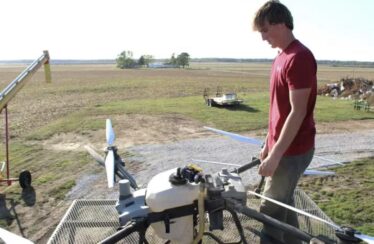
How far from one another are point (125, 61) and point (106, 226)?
360ft

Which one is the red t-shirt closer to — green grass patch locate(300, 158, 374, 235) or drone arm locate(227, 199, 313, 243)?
drone arm locate(227, 199, 313, 243)

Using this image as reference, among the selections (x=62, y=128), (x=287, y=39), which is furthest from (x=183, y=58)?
(x=287, y=39)

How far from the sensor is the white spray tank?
7.94 ft

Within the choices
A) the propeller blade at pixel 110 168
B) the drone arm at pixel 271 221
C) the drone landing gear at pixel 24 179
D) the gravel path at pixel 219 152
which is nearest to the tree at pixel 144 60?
the gravel path at pixel 219 152

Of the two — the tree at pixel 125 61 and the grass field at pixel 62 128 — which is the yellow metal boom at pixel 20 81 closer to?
the grass field at pixel 62 128

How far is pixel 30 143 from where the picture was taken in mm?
11305

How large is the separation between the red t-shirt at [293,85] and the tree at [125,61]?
111 m

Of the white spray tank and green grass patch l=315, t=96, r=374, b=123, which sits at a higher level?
the white spray tank

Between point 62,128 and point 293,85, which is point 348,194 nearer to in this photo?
point 293,85

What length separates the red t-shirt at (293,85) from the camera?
2.58 m

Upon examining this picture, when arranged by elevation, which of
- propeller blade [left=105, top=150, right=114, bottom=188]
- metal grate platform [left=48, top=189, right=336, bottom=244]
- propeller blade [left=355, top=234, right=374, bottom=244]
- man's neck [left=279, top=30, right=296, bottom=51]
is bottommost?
metal grate platform [left=48, top=189, right=336, bottom=244]

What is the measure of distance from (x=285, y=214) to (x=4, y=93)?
533 centimetres

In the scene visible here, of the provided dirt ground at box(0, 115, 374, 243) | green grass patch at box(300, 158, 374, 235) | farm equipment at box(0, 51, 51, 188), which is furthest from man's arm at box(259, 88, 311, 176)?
farm equipment at box(0, 51, 51, 188)

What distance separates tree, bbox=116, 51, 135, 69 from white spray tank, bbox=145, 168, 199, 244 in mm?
110905
